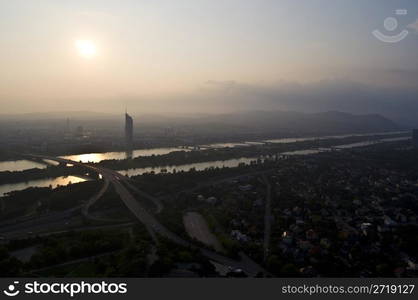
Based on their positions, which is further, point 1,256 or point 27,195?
point 27,195

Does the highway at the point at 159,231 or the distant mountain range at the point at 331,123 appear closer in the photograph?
the highway at the point at 159,231

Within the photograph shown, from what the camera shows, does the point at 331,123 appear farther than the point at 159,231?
Yes

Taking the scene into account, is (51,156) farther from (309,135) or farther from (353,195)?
(309,135)

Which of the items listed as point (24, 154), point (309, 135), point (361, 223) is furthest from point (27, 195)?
point (309, 135)

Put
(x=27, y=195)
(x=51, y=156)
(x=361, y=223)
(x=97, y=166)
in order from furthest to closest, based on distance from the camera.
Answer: (x=51, y=156), (x=97, y=166), (x=27, y=195), (x=361, y=223)

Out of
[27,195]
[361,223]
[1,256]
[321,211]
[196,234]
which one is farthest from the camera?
[27,195]

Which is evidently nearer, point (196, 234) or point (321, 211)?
point (196, 234)

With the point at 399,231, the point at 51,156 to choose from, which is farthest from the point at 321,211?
the point at 51,156

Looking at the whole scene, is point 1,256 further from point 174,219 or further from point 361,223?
point 361,223

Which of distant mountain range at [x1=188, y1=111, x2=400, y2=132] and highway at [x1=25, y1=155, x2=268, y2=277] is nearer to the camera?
highway at [x1=25, y1=155, x2=268, y2=277]
